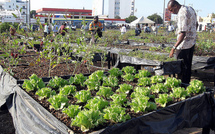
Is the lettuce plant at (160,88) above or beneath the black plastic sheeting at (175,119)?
above

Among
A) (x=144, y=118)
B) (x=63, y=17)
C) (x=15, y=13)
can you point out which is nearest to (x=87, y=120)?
(x=144, y=118)

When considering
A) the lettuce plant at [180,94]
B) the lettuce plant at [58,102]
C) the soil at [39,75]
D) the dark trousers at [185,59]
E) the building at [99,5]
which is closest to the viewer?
the lettuce plant at [58,102]

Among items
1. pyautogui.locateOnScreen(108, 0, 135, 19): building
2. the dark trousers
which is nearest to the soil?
the dark trousers

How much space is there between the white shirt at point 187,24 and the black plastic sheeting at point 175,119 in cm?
148

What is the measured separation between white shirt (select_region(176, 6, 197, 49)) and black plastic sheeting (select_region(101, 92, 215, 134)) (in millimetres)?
1484

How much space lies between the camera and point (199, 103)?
2498 millimetres

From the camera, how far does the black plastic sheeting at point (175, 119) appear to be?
183cm

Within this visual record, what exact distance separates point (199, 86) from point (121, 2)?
95.1 m

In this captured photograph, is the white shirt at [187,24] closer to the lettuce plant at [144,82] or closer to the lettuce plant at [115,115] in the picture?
the lettuce plant at [144,82]

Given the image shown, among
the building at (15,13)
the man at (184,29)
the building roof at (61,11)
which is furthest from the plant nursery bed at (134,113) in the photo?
the building roof at (61,11)

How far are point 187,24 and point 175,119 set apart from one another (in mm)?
2095

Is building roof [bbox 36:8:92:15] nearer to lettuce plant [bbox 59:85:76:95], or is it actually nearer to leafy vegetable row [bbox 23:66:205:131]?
leafy vegetable row [bbox 23:66:205:131]

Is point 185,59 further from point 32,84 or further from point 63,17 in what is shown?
point 63,17

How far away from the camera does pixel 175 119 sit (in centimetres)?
223
